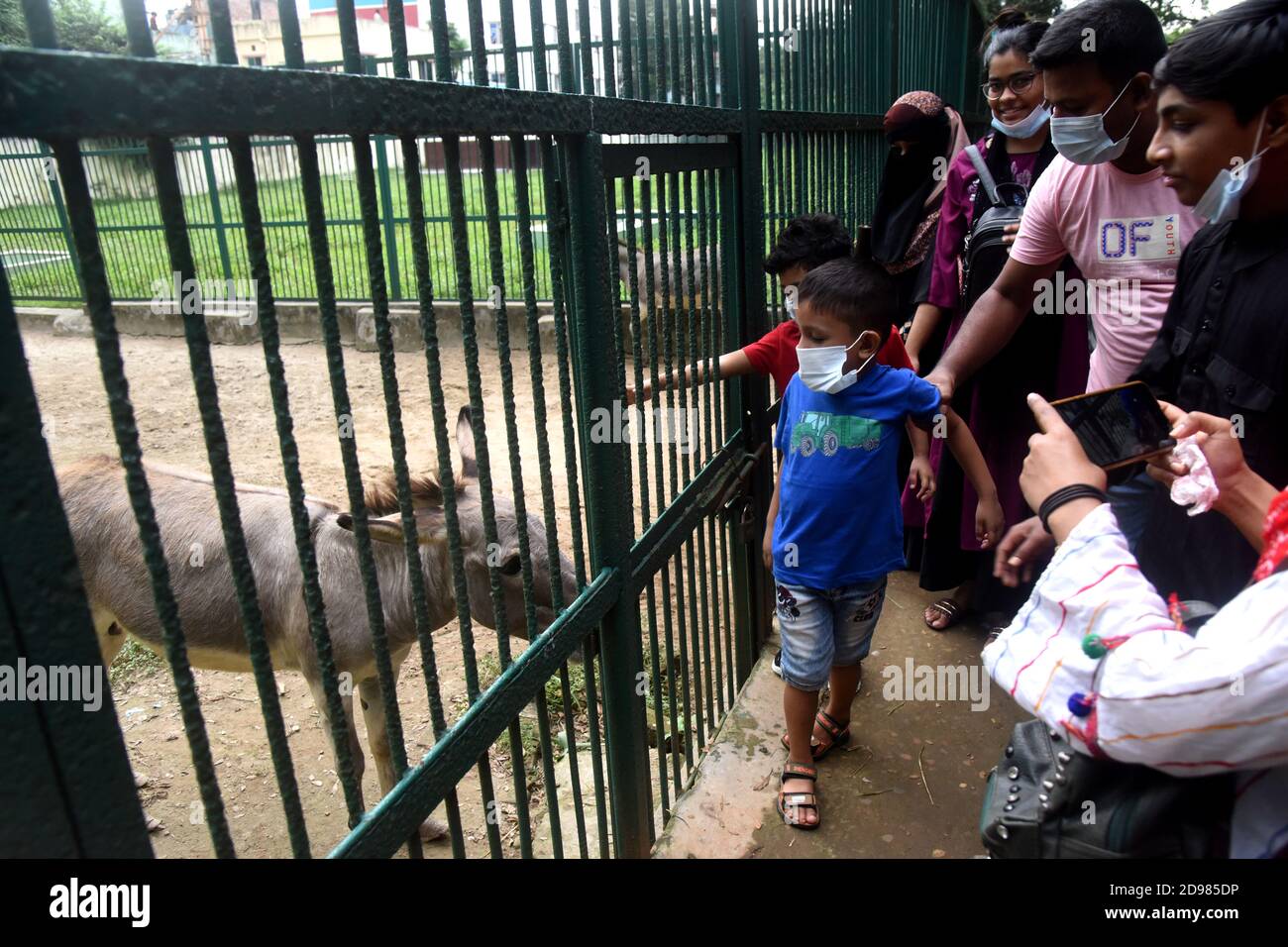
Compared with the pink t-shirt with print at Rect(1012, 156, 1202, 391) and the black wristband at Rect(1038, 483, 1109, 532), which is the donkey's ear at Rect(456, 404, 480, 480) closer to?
the black wristband at Rect(1038, 483, 1109, 532)

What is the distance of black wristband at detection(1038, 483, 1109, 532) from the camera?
162 centimetres

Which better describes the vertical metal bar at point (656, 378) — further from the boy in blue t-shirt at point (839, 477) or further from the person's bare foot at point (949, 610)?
the person's bare foot at point (949, 610)

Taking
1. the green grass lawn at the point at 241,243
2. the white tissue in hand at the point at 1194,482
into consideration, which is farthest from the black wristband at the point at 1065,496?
the green grass lawn at the point at 241,243

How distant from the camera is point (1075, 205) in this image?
2.99m

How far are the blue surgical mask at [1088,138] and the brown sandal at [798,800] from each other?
7.40 feet

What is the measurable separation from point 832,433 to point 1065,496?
118 centimetres

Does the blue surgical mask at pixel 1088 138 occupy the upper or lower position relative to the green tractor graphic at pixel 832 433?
upper

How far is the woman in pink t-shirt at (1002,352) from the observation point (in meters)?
3.62

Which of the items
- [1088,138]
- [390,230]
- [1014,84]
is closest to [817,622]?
[1088,138]

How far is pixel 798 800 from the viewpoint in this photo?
10.3 ft

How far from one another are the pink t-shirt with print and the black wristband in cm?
137

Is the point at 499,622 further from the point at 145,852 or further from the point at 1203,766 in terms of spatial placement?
the point at 1203,766

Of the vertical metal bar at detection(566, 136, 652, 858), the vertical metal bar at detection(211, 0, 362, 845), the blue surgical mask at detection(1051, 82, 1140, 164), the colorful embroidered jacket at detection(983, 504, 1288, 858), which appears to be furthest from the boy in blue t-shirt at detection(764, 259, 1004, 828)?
the vertical metal bar at detection(211, 0, 362, 845)
